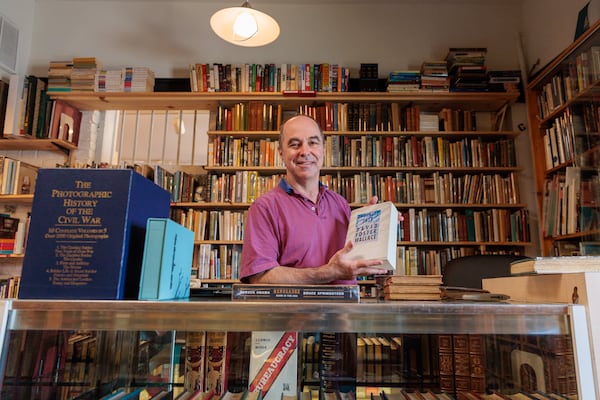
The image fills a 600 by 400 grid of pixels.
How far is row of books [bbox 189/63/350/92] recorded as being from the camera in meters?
3.33

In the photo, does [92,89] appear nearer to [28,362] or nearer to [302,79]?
[302,79]

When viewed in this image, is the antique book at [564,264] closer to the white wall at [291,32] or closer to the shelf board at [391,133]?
the shelf board at [391,133]

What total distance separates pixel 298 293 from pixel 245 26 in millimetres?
2140

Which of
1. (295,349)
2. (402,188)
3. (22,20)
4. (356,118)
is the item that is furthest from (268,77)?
(295,349)

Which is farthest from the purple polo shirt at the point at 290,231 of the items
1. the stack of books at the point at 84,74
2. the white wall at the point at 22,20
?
the white wall at the point at 22,20

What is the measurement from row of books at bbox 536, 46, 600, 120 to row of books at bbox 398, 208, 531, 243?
880mm

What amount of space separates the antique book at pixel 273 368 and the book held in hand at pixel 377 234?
23 centimetres

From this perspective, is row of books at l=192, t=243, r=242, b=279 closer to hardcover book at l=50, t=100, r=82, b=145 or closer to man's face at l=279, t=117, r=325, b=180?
hardcover book at l=50, t=100, r=82, b=145

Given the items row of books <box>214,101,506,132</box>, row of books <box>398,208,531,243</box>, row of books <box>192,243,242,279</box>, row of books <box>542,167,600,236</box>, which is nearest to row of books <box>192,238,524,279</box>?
row of books <box>192,243,242,279</box>

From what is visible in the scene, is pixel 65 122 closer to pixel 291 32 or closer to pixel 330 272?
pixel 291 32

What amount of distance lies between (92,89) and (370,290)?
2996mm

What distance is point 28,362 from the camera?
0.70m

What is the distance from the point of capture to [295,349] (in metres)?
0.76

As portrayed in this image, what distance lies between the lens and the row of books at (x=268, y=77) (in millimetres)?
3328
